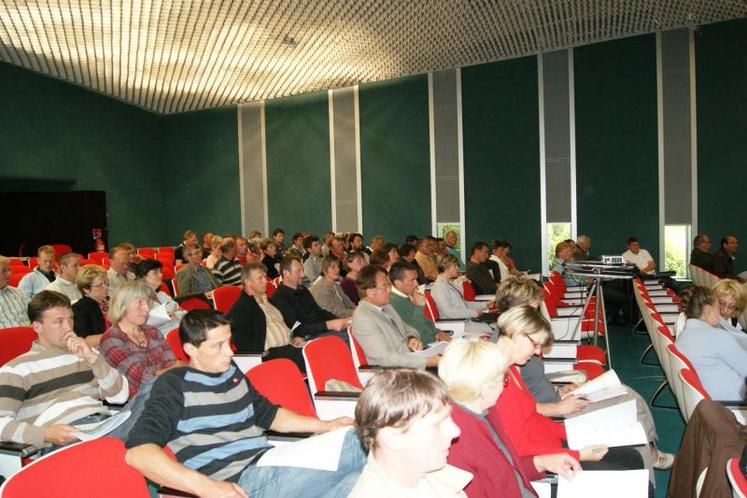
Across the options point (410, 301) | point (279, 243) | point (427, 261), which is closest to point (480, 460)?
point (410, 301)

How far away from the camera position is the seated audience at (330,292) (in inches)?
276

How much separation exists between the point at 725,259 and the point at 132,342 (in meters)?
9.04

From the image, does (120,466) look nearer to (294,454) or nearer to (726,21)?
(294,454)

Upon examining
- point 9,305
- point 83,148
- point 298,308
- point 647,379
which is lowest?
point 647,379

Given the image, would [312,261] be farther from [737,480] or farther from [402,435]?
[402,435]

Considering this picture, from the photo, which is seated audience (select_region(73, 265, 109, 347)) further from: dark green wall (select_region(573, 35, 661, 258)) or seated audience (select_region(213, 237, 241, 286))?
dark green wall (select_region(573, 35, 661, 258))

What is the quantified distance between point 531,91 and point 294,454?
38.5 feet

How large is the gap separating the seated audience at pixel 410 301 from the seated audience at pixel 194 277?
3010 mm

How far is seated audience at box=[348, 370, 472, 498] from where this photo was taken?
1.68 m

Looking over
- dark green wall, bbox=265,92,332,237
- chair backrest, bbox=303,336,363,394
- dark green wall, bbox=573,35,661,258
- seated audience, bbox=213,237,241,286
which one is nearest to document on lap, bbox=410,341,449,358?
chair backrest, bbox=303,336,363,394

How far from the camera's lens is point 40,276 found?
730 centimetres

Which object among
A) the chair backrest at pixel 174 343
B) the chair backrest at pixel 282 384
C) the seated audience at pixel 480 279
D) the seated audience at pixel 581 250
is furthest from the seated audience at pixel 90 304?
the seated audience at pixel 581 250

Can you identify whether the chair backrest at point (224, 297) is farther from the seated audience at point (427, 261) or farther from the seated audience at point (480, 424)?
the seated audience at point (480, 424)

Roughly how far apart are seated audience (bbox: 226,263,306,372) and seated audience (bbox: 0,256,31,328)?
1824 mm
